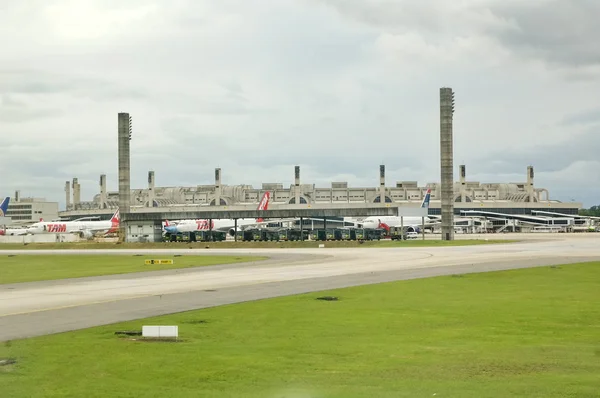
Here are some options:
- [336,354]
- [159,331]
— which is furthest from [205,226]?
[336,354]

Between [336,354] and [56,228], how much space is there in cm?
16797

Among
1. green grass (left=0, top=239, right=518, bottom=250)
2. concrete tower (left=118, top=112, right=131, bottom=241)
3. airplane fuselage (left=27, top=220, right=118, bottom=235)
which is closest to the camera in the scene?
green grass (left=0, top=239, right=518, bottom=250)

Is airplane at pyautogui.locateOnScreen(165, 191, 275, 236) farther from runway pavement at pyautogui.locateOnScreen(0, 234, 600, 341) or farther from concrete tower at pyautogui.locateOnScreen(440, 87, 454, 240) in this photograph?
runway pavement at pyautogui.locateOnScreen(0, 234, 600, 341)

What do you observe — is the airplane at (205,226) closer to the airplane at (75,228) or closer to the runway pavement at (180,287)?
the airplane at (75,228)

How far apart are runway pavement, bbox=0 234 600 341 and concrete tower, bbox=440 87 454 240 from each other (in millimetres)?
53451

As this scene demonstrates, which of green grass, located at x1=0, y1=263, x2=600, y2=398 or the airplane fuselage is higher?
the airplane fuselage

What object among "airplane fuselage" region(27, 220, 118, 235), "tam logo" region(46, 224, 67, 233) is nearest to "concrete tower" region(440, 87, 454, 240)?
"airplane fuselage" region(27, 220, 118, 235)

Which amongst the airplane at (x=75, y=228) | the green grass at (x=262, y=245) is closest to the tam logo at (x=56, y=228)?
the airplane at (x=75, y=228)

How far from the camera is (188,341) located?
19500 millimetres

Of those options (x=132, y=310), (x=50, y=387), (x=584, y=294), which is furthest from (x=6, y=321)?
(x=584, y=294)

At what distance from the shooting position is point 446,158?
12119 cm

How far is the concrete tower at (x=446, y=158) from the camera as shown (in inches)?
4646

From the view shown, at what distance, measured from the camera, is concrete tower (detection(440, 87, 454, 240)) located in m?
118

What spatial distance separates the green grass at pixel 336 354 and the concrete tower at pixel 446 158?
89.8 m
